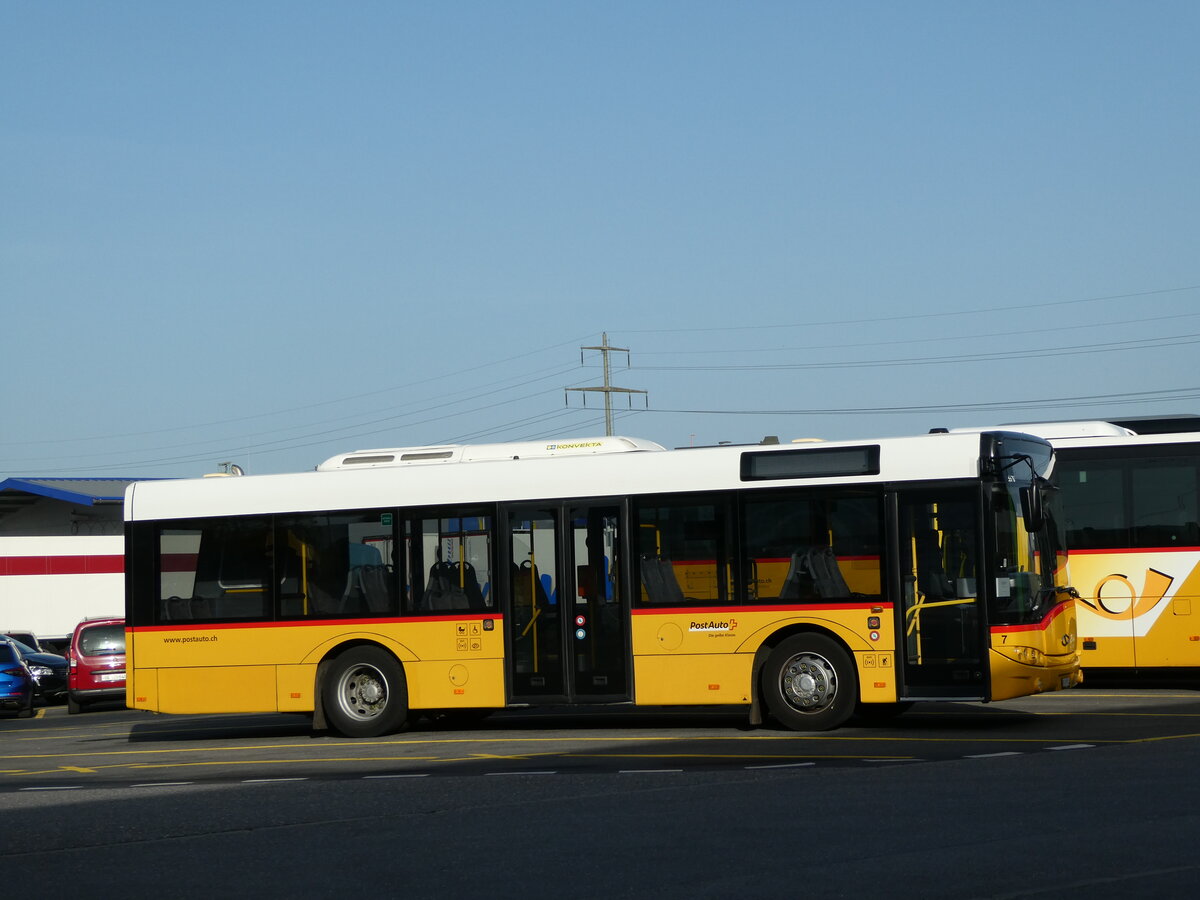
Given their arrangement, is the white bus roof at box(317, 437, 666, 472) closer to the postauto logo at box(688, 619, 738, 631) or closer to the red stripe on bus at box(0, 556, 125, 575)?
the postauto logo at box(688, 619, 738, 631)

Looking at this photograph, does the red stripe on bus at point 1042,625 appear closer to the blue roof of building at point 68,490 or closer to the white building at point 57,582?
the white building at point 57,582

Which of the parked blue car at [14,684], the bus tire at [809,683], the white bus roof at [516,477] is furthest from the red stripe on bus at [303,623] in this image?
the parked blue car at [14,684]

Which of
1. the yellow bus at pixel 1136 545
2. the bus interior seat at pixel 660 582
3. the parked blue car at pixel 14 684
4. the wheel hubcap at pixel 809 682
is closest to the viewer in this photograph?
the wheel hubcap at pixel 809 682

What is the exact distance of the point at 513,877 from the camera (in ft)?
27.4

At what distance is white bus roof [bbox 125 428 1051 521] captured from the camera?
16.3 metres

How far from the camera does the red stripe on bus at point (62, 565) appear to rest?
45875mm

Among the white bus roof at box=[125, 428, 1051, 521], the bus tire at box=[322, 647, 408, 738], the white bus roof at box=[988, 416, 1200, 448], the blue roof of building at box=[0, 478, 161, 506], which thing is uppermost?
the blue roof of building at box=[0, 478, 161, 506]

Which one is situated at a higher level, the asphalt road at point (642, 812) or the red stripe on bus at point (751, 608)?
the red stripe on bus at point (751, 608)

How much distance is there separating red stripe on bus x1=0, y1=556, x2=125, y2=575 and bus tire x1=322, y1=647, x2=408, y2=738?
30.9 metres

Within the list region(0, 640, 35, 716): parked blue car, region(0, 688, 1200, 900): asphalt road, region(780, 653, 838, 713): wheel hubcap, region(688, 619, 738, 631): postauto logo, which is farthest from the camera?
region(0, 640, 35, 716): parked blue car

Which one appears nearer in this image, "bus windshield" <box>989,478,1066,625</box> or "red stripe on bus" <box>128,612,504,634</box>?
"bus windshield" <box>989,478,1066,625</box>

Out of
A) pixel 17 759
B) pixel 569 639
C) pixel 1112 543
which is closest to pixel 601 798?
pixel 569 639

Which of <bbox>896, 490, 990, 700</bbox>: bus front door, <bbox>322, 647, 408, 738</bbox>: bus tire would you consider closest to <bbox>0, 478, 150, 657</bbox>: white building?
<bbox>322, 647, 408, 738</bbox>: bus tire

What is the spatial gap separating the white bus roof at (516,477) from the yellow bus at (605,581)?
0.02 m
